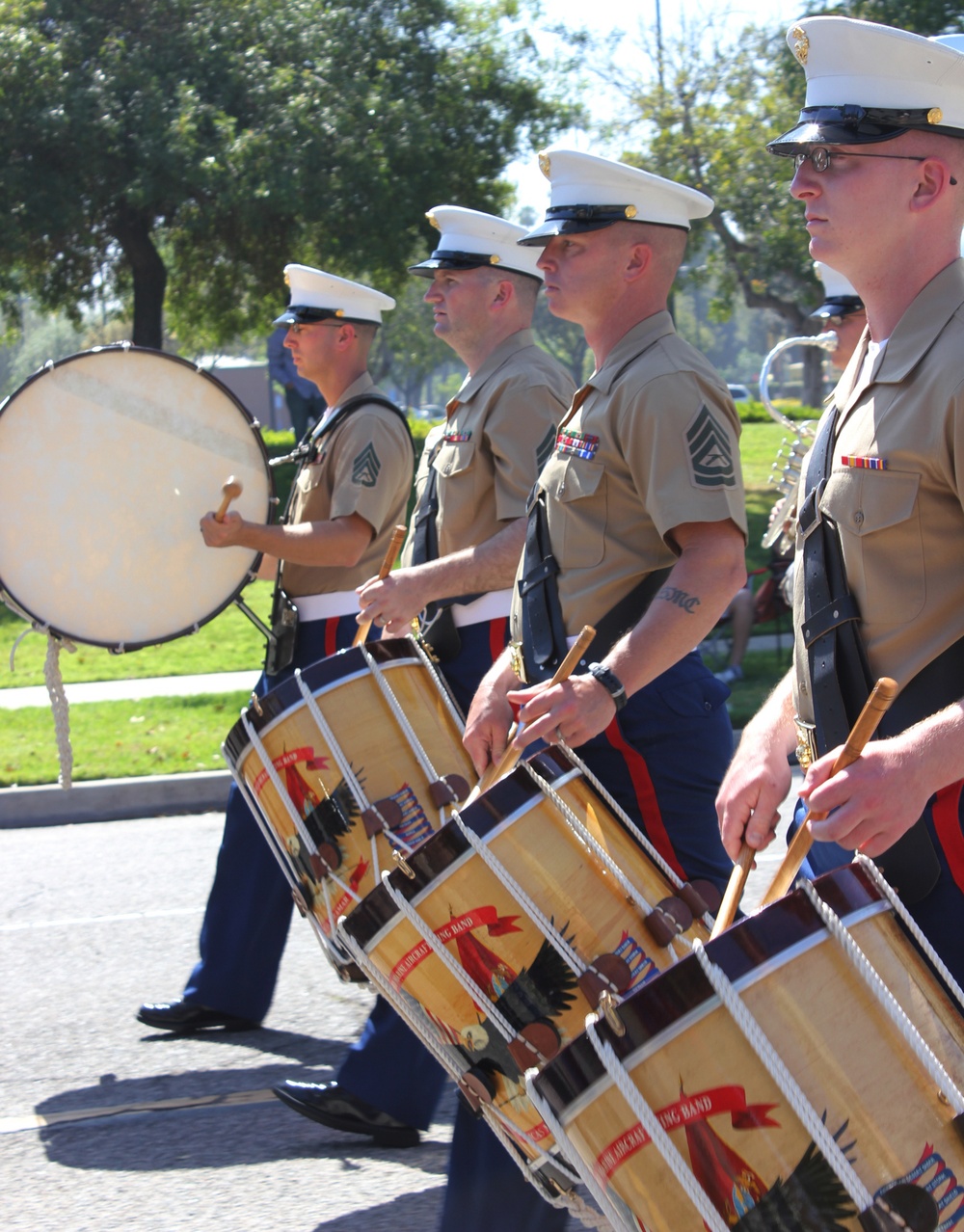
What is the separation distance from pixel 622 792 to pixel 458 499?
120cm

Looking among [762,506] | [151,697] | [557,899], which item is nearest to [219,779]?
[151,697]

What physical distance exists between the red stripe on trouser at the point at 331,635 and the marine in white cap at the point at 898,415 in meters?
2.34

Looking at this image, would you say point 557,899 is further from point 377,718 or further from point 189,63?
point 189,63

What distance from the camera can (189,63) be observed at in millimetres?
17375

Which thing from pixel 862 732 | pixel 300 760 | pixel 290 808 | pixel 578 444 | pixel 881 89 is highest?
pixel 881 89

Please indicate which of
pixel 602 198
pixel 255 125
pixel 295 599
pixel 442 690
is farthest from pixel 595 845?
pixel 255 125

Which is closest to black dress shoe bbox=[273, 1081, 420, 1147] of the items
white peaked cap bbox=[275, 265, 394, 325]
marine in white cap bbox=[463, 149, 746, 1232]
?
marine in white cap bbox=[463, 149, 746, 1232]

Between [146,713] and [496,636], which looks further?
[146,713]

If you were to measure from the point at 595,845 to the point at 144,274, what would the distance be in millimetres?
17920

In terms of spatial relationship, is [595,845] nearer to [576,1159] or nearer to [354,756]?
[576,1159]

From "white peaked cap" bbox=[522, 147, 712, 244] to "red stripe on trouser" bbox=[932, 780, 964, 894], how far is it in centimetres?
149

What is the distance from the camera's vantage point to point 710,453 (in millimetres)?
2844

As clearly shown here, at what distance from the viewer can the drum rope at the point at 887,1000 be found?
1.68m

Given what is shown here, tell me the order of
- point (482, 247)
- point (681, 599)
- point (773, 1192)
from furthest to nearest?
1. point (482, 247)
2. point (681, 599)
3. point (773, 1192)
